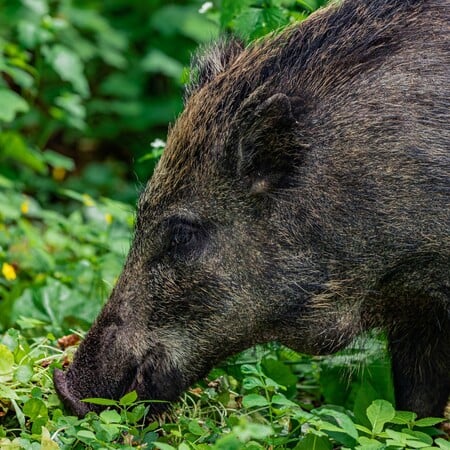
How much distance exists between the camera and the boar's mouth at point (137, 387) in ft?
14.5

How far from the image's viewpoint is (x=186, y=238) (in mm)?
4625

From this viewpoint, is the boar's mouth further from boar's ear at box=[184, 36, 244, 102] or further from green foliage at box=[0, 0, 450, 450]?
boar's ear at box=[184, 36, 244, 102]

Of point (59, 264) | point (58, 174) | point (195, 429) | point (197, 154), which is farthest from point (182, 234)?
point (58, 174)

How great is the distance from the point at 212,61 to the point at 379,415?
174cm

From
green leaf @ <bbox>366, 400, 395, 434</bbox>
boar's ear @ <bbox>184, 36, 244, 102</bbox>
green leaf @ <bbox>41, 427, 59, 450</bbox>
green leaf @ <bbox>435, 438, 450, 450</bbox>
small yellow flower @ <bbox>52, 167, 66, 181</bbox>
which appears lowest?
green leaf @ <bbox>41, 427, 59, 450</bbox>

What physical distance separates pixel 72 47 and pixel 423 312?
5.77m

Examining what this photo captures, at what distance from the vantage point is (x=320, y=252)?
453 centimetres

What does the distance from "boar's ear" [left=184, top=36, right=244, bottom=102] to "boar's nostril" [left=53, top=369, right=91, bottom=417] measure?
1.38 m

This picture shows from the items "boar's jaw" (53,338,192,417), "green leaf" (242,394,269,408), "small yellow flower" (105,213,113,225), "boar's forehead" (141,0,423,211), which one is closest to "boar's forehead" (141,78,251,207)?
"boar's forehead" (141,0,423,211)

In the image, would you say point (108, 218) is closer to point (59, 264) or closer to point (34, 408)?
point (59, 264)

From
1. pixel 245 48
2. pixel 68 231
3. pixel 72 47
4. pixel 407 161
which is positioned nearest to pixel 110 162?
pixel 72 47

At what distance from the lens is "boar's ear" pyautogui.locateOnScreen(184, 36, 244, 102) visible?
16.2 feet

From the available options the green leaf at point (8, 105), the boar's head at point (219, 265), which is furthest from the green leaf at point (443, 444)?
the green leaf at point (8, 105)

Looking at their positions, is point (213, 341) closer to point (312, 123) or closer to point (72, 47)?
point (312, 123)
